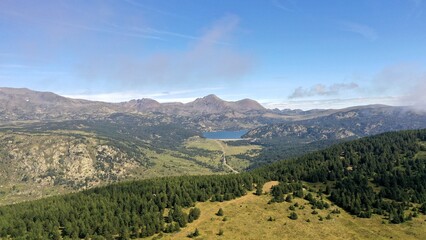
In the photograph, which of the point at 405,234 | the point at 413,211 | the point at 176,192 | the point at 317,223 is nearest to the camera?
the point at 405,234

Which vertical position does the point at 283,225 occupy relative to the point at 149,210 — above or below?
below

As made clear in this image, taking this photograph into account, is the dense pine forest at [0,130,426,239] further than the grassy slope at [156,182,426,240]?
No

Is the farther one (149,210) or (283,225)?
(149,210)

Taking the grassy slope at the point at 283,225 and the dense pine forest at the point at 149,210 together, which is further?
the grassy slope at the point at 283,225

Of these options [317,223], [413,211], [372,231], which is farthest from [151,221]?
[413,211]

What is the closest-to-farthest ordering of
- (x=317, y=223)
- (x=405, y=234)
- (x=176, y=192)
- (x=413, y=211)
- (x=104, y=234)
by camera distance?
(x=104, y=234) < (x=405, y=234) < (x=317, y=223) < (x=413, y=211) < (x=176, y=192)

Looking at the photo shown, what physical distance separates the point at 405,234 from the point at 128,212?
133059 millimetres

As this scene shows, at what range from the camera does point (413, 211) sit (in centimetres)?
17350

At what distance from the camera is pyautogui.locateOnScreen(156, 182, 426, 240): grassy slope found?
144m

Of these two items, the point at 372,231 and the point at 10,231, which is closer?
the point at 10,231

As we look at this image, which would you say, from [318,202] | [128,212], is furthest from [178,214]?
[318,202]

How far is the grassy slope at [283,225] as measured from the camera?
5659 inches

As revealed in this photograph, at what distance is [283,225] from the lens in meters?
154

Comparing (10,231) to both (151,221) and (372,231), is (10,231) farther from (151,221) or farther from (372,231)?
(372,231)
